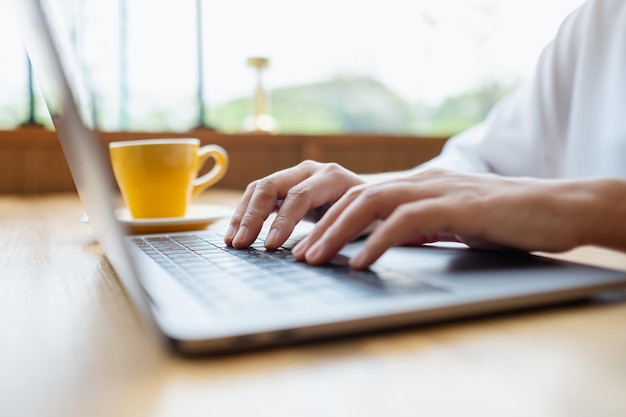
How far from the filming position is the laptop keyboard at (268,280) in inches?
14.5

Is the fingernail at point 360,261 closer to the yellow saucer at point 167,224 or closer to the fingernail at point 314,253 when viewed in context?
the fingernail at point 314,253

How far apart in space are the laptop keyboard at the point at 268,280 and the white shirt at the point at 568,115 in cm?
77

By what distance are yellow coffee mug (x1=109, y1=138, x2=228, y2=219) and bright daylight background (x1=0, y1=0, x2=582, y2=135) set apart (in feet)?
4.20

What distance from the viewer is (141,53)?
7.46 feet

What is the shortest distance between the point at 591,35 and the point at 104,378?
4.05 ft

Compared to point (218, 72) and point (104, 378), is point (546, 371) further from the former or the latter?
point (218, 72)

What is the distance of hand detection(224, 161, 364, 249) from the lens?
608mm

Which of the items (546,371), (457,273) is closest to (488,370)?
(546,371)

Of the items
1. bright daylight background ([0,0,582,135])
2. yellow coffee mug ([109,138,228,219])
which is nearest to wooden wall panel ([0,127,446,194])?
bright daylight background ([0,0,582,135])

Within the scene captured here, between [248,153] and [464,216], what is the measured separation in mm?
1538

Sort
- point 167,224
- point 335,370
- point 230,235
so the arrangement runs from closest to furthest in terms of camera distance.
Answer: point 335,370, point 230,235, point 167,224

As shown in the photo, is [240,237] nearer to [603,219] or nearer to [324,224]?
[324,224]

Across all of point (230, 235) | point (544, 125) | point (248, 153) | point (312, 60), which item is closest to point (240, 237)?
point (230, 235)

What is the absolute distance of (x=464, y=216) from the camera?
1.61 feet
